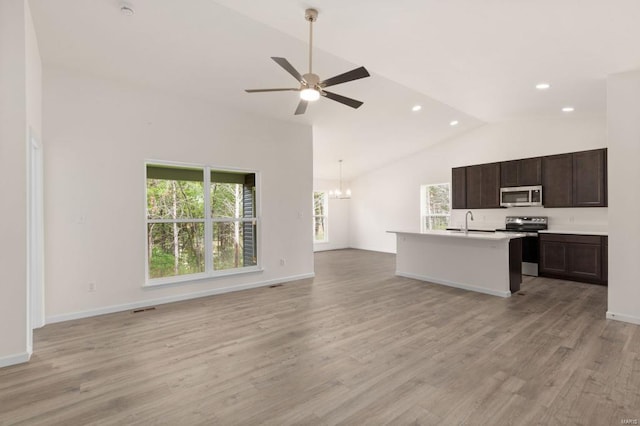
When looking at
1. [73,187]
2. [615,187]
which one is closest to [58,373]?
[73,187]

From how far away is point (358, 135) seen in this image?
691cm

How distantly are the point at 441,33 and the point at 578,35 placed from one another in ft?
4.10

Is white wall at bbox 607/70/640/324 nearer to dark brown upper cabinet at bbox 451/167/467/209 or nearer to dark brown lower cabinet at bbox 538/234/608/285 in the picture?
dark brown lower cabinet at bbox 538/234/608/285

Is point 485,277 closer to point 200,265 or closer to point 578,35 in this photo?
point 578,35

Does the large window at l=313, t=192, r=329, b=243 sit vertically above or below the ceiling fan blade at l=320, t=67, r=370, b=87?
below

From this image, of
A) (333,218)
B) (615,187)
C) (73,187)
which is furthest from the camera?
(333,218)

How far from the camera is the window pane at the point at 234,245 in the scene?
521 centimetres

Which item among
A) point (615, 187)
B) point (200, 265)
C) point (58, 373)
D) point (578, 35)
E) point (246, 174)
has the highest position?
point (578, 35)

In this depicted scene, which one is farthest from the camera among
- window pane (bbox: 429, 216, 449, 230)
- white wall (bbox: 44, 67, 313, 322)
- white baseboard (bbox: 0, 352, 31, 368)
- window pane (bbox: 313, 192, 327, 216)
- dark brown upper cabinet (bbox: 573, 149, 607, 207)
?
window pane (bbox: 313, 192, 327, 216)

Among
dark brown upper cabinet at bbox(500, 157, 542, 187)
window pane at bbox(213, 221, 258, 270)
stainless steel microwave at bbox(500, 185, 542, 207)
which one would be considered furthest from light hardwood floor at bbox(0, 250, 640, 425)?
dark brown upper cabinet at bbox(500, 157, 542, 187)

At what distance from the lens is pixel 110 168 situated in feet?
13.6

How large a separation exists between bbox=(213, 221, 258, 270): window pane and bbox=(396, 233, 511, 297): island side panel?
114 inches

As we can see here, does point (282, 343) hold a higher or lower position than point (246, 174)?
lower

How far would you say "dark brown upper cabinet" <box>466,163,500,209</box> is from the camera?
22.6 ft
